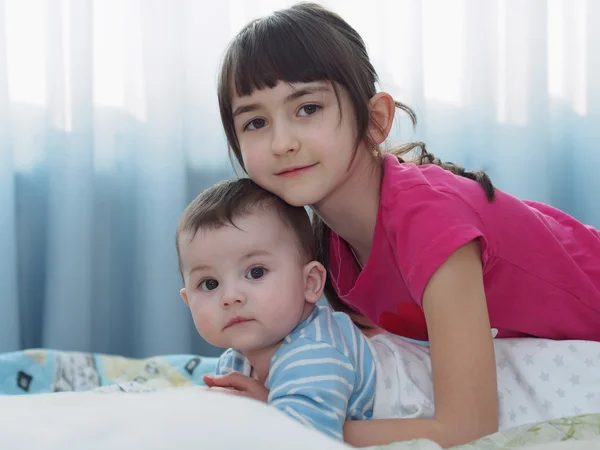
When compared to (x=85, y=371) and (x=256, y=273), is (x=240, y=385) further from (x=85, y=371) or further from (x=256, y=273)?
(x=85, y=371)

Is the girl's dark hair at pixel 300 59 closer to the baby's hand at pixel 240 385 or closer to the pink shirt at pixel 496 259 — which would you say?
the pink shirt at pixel 496 259

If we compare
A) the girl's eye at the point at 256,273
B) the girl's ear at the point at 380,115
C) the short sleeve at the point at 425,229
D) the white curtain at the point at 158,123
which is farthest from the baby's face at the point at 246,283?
the white curtain at the point at 158,123

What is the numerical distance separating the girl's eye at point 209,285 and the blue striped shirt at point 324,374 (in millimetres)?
128

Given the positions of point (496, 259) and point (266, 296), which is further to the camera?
point (496, 259)

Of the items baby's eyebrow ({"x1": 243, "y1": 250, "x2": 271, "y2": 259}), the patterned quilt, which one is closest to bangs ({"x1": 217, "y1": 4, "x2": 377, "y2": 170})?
baby's eyebrow ({"x1": 243, "y1": 250, "x2": 271, "y2": 259})

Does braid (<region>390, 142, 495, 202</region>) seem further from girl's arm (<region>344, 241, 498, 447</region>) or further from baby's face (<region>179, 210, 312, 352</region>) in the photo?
baby's face (<region>179, 210, 312, 352</region>)

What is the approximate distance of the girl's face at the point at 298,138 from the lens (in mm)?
1150

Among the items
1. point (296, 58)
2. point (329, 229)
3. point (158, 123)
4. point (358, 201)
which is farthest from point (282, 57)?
point (158, 123)

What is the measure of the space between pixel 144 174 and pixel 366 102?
1086 mm

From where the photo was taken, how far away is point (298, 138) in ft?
3.79

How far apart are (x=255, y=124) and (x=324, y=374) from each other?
1.39 ft

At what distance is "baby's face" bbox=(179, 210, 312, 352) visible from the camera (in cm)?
106

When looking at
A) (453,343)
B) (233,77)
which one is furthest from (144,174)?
(453,343)

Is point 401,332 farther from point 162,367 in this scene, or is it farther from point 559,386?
point 162,367
